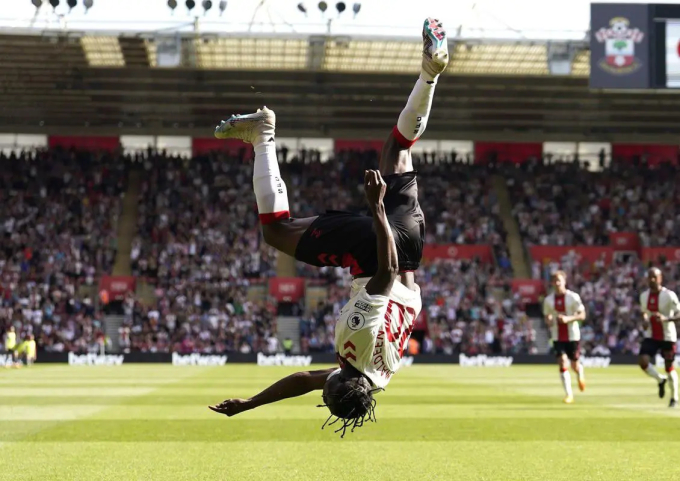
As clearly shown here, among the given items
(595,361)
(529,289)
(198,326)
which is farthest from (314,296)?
(595,361)

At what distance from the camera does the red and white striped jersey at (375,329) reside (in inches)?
277

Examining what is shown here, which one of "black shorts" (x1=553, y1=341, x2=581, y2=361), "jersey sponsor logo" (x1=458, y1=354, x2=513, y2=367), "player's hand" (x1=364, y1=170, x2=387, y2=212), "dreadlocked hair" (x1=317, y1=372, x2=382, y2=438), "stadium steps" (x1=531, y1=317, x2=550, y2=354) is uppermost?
"player's hand" (x1=364, y1=170, x2=387, y2=212)

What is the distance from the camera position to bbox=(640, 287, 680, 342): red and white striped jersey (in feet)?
62.3

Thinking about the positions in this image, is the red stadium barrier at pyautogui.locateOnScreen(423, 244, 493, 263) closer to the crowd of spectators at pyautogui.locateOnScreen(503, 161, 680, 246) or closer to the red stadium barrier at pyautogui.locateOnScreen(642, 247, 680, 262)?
the crowd of spectators at pyautogui.locateOnScreen(503, 161, 680, 246)

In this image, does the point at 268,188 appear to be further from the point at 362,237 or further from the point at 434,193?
the point at 434,193

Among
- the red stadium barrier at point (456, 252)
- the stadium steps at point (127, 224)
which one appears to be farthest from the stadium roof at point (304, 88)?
the red stadium barrier at point (456, 252)

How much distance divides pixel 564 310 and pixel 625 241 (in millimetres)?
26791

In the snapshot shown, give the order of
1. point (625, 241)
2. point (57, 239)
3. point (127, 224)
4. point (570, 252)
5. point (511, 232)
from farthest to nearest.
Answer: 1. point (511, 232)
2. point (127, 224)
3. point (625, 241)
4. point (570, 252)
5. point (57, 239)

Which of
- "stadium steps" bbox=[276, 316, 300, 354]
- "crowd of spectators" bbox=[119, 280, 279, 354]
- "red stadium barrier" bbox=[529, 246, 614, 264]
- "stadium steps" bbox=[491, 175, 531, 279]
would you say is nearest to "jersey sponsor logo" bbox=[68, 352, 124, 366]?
"crowd of spectators" bbox=[119, 280, 279, 354]

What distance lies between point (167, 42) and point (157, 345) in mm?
11797

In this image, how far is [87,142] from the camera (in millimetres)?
51062

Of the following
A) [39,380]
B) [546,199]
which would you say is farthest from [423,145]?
[39,380]

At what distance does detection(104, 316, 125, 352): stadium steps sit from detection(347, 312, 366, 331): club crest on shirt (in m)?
33.9

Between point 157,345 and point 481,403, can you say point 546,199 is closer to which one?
point 157,345
